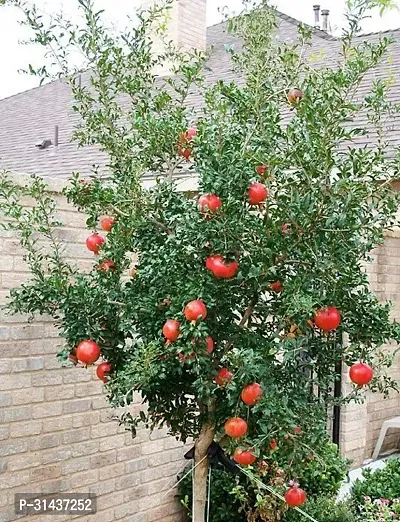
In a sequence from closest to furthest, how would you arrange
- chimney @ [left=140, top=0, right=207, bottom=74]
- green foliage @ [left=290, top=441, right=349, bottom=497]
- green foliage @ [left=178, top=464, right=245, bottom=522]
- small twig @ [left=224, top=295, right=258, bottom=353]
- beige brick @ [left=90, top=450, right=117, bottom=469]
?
small twig @ [left=224, top=295, right=258, bottom=353], beige brick @ [left=90, top=450, right=117, bottom=469], green foliage @ [left=178, top=464, right=245, bottom=522], green foliage @ [left=290, top=441, right=349, bottom=497], chimney @ [left=140, top=0, right=207, bottom=74]

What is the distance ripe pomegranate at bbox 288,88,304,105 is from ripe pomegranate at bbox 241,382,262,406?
101 centimetres

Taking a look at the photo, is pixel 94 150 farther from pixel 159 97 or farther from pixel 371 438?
pixel 159 97

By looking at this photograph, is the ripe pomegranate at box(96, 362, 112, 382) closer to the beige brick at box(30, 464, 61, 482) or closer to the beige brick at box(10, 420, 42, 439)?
the beige brick at box(10, 420, 42, 439)

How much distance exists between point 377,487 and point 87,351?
125 inches

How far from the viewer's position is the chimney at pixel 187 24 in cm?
927

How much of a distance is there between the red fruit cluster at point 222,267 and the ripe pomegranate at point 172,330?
0.22 meters

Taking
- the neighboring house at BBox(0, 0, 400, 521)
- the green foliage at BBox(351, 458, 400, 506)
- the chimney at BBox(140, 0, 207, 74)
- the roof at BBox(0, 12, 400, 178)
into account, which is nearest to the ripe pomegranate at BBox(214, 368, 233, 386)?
the neighboring house at BBox(0, 0, 400, 521)

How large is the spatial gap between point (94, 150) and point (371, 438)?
3876mm

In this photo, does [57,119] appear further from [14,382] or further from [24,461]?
[24,461]

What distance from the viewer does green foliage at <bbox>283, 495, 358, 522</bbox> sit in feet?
14.6

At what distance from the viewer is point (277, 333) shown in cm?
276

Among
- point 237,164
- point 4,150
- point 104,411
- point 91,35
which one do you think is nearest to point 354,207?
point 237,164

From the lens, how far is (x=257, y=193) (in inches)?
101

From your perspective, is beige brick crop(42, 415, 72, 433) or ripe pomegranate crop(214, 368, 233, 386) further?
beige brick crop(42, 415, 72, 433)
